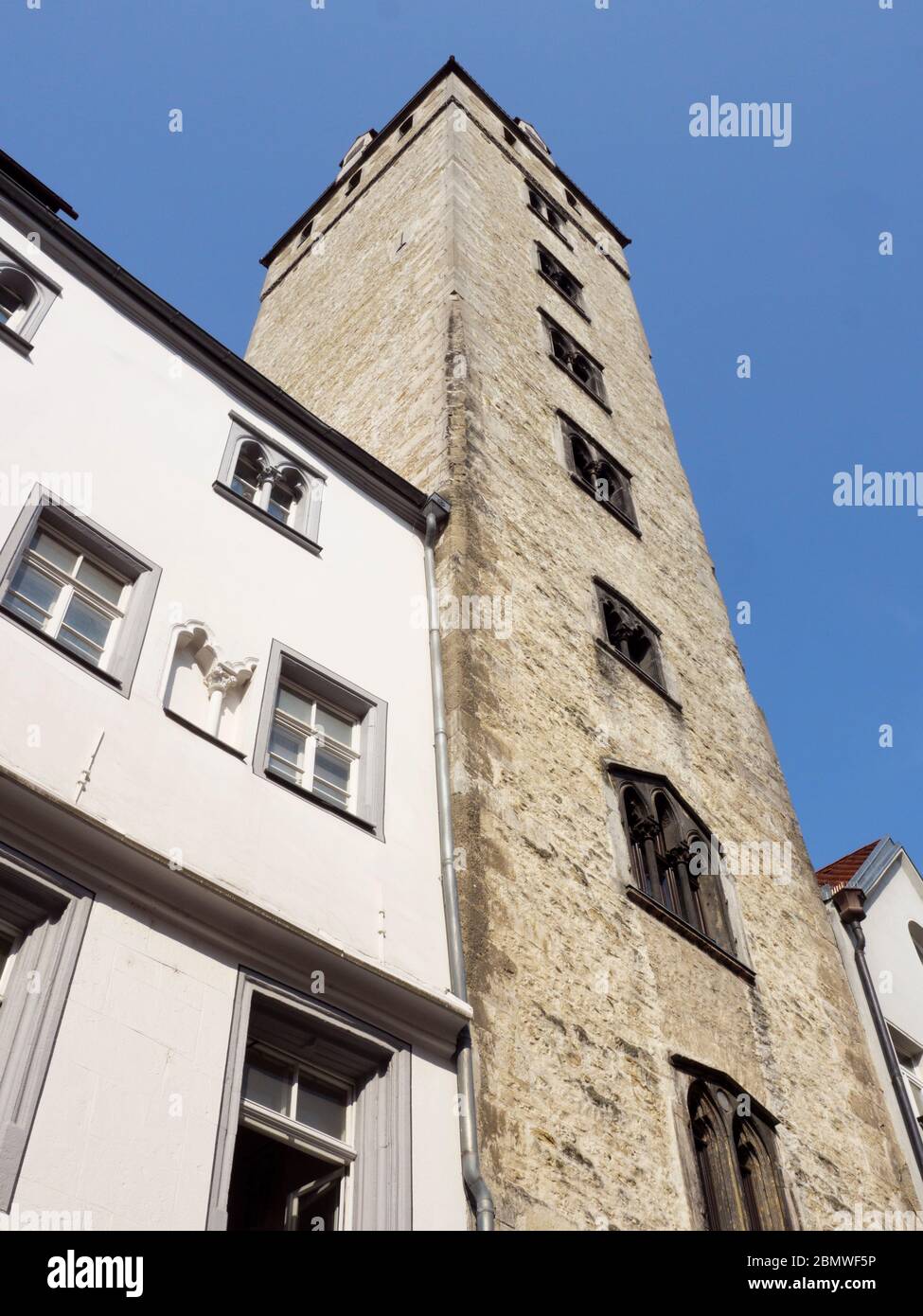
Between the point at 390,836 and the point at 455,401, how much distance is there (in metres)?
6.13

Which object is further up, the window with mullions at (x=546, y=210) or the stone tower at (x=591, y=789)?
the window with mullions at (x=546, y=210)

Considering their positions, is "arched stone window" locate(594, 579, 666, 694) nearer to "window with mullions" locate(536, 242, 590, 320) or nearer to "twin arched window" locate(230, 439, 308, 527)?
"twin arched window" locate(230, 439, 308, 527)

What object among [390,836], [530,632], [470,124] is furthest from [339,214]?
[390,836]

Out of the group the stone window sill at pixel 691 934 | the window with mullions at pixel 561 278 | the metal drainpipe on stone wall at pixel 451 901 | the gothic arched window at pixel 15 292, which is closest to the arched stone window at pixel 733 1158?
the stone window sill at pixel 691 934

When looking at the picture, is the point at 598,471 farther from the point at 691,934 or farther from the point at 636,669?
the point at 691,934

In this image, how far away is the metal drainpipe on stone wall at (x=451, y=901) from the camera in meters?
5.74

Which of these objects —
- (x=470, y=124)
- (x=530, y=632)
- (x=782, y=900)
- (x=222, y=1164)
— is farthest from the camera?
(x=470, y=124)

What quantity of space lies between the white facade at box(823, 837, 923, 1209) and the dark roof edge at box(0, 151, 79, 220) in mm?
9340

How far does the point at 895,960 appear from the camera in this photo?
39.3 feet

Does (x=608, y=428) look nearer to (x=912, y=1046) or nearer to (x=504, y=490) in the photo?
(x=504, y=490)

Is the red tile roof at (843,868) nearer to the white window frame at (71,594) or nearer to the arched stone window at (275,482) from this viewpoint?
the arched stone window at (275,482)

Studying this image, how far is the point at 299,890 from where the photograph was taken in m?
6.27

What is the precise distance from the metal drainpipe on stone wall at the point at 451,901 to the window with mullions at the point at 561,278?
989cm

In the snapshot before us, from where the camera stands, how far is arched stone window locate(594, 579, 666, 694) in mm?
11430
